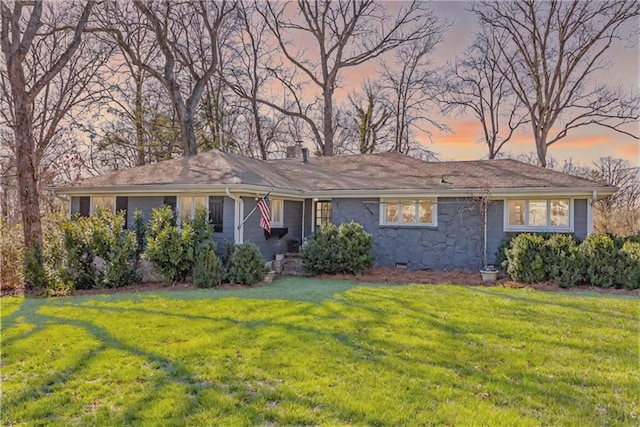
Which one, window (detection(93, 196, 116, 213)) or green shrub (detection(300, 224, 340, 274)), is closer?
green shrub (detection(300, 224, 340, 274))

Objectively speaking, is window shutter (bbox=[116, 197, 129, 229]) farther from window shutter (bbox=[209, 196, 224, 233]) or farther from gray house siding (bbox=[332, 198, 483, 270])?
gray house siding (bbox=[332, 198, 483, 270])

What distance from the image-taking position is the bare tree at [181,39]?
53.8 ft

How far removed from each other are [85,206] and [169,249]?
4.83 metres

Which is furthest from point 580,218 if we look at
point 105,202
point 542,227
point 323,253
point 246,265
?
point 105,202

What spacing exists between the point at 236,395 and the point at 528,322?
14.2ft

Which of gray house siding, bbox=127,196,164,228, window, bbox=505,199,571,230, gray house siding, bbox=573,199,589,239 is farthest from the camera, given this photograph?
gray house siding, bbox=127,196,164,228

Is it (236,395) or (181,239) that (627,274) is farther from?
(181,239)

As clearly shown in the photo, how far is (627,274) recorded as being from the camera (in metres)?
8.77

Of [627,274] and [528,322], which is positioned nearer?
[528,322]

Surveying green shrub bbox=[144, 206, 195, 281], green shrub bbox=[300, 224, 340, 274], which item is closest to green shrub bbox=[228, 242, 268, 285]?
green shrub bbox=[144, 206, 195, 281]

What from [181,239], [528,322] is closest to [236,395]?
[528,322]

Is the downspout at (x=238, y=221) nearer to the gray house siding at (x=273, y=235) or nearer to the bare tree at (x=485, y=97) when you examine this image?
the gray house siding at (x=273, y=235)

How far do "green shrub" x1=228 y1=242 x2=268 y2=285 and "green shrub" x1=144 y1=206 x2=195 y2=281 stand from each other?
947mm

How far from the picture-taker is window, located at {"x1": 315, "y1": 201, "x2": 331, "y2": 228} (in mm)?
13219
